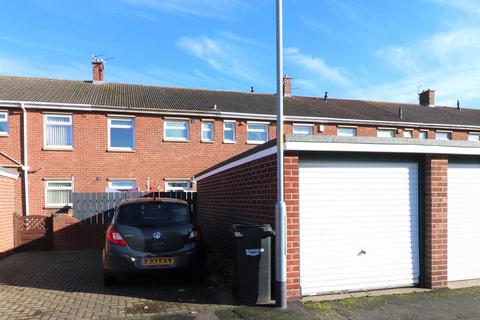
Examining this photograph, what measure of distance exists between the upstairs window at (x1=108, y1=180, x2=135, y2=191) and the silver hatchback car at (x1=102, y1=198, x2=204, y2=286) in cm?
1188

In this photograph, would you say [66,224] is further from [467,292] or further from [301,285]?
[467,292]

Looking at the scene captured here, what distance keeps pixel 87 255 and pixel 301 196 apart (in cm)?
771

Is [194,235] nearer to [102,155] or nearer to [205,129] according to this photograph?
[102,155]

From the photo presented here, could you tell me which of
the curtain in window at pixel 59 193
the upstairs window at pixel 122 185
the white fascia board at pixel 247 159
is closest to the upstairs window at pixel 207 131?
the upstairs window at pixel 122 185

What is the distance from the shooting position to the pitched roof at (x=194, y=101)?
65.4 ft

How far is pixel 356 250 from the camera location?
748 centimetres

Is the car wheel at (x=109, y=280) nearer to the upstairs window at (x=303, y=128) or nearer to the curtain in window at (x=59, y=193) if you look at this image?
the curtain in window at (x=59, y=193)

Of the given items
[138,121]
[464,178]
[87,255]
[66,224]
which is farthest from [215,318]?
A: [138,121]

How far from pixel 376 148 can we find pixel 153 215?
4.07 meters

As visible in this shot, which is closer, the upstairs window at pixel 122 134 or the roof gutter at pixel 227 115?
the roof gutter at pixel 227 115

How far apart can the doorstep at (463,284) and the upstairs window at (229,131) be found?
14250mm

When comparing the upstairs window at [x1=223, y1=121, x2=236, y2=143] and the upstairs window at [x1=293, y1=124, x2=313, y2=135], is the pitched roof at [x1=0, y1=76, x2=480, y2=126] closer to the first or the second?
the upstairs window at [x1=293, y1=124, x2=313, y2=135]

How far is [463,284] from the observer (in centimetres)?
790

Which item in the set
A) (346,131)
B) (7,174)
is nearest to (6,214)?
(7,174)
